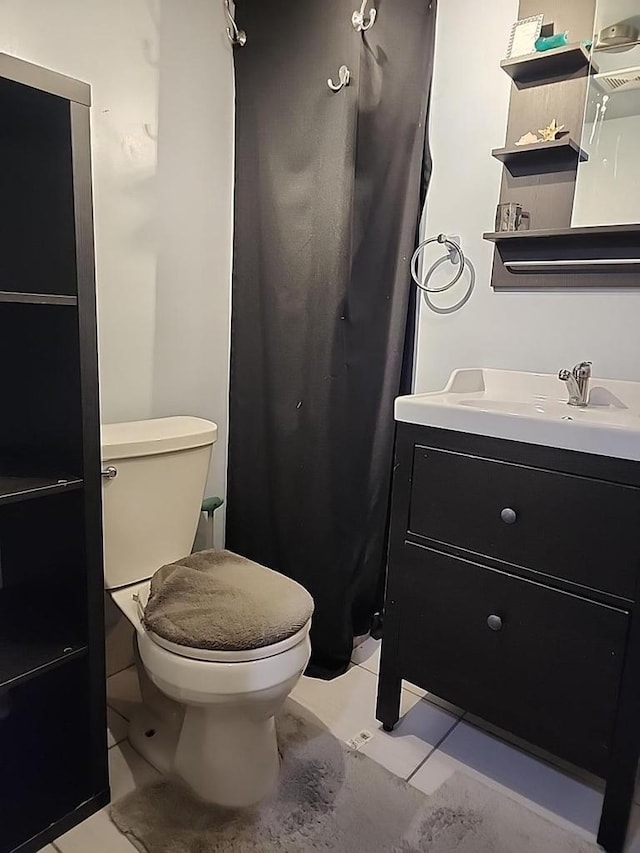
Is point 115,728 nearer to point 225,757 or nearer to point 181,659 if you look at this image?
point 225,757

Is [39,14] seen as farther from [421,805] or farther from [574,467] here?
[421,805]

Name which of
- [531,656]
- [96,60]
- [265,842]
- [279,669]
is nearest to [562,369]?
[531,656]

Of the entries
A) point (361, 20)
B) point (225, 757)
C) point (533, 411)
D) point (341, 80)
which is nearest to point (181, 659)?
point (225, 757)

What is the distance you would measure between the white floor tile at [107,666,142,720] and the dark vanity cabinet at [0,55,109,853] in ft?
1.08

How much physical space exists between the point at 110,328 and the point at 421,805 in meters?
1.40

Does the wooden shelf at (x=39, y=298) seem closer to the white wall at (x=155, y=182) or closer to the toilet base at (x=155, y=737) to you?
the white wall at (x=155, y=182)

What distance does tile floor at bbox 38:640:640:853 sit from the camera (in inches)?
51.1

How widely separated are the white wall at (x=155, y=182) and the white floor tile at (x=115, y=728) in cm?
80

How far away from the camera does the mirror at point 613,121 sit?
1475 mm

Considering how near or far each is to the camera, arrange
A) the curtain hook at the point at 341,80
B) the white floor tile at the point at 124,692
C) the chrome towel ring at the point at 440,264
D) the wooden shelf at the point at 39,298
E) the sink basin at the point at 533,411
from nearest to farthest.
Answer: the wooden shelf at the point at 39,298
the sink basin at the point at 533,411
the curtain hook at the point at 341,80
the white floor tile at the point at 124,692
the chrome towel ring at the point at 440,264

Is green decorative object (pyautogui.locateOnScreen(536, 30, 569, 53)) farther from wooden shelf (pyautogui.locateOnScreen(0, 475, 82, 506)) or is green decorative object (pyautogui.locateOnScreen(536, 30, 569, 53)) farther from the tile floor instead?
the tile floor

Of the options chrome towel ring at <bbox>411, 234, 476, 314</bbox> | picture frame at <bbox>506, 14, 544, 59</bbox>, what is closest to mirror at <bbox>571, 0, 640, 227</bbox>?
picture frame at <bbox>506, 14, 544, 59</bbox>

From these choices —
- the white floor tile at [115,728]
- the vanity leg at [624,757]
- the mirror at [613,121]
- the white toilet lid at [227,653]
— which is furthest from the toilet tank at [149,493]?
the mirror at [613,121]

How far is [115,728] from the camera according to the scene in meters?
1.55
